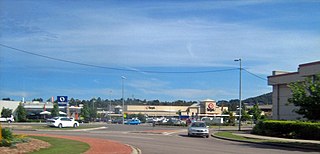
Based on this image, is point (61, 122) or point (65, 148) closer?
point (65, 148)

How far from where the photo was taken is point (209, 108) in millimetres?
113500

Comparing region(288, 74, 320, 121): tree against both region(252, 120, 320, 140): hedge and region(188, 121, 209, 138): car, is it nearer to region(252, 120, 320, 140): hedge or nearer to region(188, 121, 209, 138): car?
region(252, 120, 320, 140): hedge

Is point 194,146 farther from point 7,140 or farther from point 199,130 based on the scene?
point 199,130

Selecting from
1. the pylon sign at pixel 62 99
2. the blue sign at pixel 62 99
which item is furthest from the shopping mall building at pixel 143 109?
the blue sign at pixel 62 99

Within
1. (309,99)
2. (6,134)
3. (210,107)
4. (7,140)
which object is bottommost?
(7,140)

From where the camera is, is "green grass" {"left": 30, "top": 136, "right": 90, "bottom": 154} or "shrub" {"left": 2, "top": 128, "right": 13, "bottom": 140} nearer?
"green grass" {"left": 30, "top": 136, "right": 90, "bottom": 154}

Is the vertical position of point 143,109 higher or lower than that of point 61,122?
higher

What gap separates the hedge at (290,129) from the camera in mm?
37469

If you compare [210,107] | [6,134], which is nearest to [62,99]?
[6,134]

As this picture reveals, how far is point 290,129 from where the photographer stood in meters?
40.5

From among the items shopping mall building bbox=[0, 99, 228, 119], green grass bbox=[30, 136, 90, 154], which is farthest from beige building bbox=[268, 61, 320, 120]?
green grass bbox=[30, 136, 90, 154]

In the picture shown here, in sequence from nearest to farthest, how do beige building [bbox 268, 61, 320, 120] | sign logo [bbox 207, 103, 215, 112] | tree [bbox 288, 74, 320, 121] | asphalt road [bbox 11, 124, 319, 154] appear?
asphalt road [bbox 11, 124, 319, 154]
tree [bbox 288, 74, 320, 121]
beige building [bbox 268, 61, 320, 120]
sign logo [bbox 207, 103, 215, 112]

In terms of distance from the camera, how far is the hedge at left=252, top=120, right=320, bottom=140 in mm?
37469

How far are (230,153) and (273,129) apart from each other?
22.4 meters
